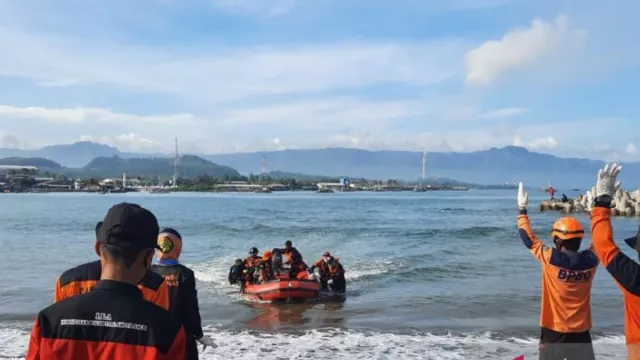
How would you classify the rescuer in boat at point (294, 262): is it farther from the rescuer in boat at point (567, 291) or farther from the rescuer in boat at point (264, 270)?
the rescuer in boat at point (567, 291)

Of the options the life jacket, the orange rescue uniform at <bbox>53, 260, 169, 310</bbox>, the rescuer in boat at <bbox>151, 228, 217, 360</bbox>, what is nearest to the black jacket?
the orange rescue uniform at <bbox>53, 260, 169, 310</bbox>

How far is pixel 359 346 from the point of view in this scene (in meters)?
9.45

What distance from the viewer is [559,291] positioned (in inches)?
181

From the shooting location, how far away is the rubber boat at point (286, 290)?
560 inches

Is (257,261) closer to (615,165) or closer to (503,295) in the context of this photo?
(503,295)

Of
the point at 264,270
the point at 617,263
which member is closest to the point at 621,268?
the point at 617,263

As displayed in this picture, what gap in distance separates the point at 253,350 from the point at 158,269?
5.14 meters

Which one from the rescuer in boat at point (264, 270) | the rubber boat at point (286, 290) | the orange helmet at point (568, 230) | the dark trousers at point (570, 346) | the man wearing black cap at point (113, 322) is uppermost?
the orange helmet at point (568, 230)

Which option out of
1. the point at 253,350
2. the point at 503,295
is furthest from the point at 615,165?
the point at 503,295

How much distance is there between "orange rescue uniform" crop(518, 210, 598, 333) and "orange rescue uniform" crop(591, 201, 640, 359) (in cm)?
89

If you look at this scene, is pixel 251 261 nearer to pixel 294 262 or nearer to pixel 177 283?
pixel 294 262

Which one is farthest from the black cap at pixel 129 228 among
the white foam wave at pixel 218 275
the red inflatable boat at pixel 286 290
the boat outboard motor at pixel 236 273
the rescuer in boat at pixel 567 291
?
the boat outboard motor at pixel 236 273

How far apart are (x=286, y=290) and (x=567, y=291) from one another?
10.1 metres

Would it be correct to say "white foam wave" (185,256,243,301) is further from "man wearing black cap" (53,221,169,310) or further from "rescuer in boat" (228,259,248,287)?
"man wearing black cap" (53,221,169,310)
